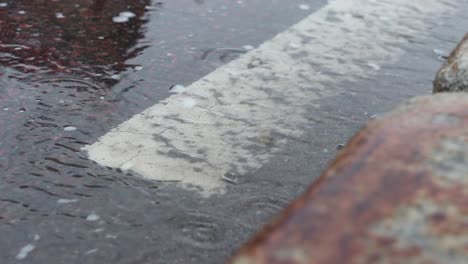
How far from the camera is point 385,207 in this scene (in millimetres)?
1460

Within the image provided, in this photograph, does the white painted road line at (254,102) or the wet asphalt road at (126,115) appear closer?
the wet asphalt road at (126,115)

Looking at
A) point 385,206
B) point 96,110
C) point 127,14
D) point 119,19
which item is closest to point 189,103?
point 96,110

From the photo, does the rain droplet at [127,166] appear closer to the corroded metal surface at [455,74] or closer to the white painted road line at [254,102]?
the white painted road line at [254,102]

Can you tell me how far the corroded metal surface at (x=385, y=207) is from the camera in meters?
1.33

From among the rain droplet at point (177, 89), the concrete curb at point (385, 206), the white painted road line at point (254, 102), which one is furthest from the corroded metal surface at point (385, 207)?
the rain droplet at point (177, 89)

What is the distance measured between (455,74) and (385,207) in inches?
75.4

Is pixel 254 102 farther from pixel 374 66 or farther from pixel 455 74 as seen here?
pixel 455 74

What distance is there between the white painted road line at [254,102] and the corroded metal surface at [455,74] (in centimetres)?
103

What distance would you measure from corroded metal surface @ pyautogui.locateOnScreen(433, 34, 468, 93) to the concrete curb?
132 centimetres

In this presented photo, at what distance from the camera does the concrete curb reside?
133 centimetres

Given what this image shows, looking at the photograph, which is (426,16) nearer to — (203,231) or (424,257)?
(203,231)

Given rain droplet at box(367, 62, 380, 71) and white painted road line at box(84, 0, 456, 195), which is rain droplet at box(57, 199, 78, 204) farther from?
rain droplet at box(367, 62, 380, 71)

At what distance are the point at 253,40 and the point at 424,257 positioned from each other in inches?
164

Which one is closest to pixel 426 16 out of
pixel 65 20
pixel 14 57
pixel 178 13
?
pixel 178 13
